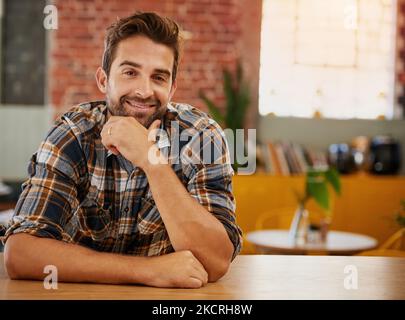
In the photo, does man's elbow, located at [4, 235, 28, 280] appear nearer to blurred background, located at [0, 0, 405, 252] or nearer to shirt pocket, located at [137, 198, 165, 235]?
shirt pocket, located at [137, 198, 165, 235]

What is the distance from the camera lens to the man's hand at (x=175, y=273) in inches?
48.7

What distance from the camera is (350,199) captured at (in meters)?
4.78

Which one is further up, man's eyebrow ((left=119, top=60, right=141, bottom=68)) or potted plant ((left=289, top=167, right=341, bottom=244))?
man's eyebrow ((left=119, top=60, right=141, bottom=68))

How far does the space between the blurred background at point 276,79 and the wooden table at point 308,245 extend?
106 centimetres

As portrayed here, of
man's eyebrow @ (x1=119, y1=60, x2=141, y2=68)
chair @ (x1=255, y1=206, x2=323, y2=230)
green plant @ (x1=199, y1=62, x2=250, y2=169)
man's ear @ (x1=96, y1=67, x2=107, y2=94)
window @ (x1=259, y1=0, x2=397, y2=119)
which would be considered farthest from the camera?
window @ (x1=259, y1=0, x2=397, y2=119)

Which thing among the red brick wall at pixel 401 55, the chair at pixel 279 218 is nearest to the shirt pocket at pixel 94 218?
the chair at pixel 279 218

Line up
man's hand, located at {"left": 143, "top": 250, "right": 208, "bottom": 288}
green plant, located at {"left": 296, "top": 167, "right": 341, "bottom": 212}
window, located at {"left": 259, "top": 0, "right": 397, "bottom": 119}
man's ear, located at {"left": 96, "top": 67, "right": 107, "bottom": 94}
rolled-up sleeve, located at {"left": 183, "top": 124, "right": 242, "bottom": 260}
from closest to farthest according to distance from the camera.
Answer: man's hand, located at {"left": 143, "top": 250, "right": 208, "bottom": 288}
rolled-up sleeve, located at {"left": 183, "top": 124, "right": 242, "bottom": 260}
man's ear, located at {"left": 96, "top": 67, "right": 107, "bottom": 94}
green plant, located at {"left": 296, "top": 167, "right": 341, "bottom": 212}
window, located at {"left": 259, "top": 0, "right": 397, "bottom": 119}

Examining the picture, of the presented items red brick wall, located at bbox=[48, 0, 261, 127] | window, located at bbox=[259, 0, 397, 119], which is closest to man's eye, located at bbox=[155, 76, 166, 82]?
red brick wall, located at bbox=[48, 0, 261, 127]

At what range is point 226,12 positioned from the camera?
498cm

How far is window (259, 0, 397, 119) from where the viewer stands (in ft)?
16.5

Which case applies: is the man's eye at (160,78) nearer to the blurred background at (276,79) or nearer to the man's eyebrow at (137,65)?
the man's eyebrow at (137,65)

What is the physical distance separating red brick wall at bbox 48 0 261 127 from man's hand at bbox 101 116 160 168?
3.41m

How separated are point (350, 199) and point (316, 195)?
63.3 inches

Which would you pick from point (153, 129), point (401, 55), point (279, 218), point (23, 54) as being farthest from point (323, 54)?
point (153, 129)
